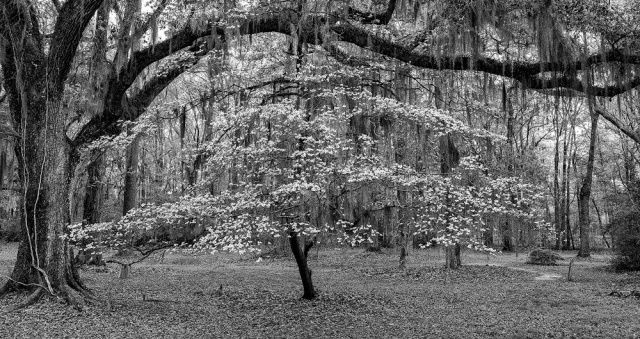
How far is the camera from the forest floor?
25.7ft

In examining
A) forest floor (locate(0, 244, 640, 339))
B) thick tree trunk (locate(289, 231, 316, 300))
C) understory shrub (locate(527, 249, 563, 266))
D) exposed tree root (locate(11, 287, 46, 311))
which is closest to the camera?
forest floor (locate(0, 244, 640, 339))

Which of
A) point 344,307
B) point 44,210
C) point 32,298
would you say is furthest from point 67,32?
point 344,307

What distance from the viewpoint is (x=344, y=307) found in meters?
10.4

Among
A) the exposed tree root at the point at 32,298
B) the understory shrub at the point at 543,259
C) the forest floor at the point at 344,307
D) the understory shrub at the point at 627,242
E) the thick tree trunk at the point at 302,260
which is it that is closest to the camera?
the forest floor at the point at 344,307

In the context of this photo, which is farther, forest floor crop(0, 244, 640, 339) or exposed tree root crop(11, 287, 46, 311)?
exposed tree root crop(11, 287, 46, 311)

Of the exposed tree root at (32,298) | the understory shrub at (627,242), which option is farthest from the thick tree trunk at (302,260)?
the understory shrub at (627,242)

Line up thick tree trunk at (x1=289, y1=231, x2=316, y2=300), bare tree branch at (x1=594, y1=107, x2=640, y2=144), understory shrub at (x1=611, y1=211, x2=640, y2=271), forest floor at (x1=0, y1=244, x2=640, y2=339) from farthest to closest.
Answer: understory shrub at (x1=611, y1=211, x2=640, y2=271), thick tree trunk at (x1=289, y1=231, x2=316, y2=300), bare tree branch at (x1=594, y1=107, x2=640, y2=144), forest floor at (x1=0, y1=244, x2=640, y2=339)

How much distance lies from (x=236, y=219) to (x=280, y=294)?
15.4 ft

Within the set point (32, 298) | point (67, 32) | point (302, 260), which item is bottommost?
point (32, 298)

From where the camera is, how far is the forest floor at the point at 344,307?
7824mm

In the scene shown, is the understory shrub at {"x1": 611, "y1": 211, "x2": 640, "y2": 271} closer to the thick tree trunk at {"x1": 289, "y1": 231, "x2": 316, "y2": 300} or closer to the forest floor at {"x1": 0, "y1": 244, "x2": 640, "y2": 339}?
the forest floor at {"x1": 0, "y1": 244, "x2": 640, "y2": 339}

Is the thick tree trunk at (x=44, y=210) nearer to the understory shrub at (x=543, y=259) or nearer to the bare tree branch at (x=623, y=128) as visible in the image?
the bare tree branch at (x=623, y=128)

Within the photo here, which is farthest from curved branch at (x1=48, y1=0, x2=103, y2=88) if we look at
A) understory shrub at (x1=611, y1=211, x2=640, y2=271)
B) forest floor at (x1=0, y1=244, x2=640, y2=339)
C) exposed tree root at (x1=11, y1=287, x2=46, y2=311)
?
understory shrub at (x1=611, y1=211, x2=640, y2=271)

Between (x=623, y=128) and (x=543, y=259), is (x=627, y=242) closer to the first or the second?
Answer: (x=543, y=259)
